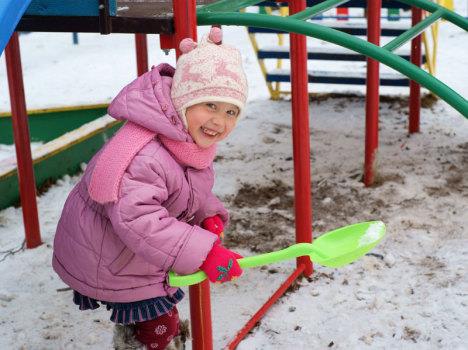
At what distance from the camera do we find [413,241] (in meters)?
2.94

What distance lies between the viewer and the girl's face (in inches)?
62.7

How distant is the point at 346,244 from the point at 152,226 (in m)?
0.54

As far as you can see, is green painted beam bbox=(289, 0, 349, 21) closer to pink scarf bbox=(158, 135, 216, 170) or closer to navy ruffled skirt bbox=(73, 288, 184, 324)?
pink scarf bbox=(158, 135, 216, 170)

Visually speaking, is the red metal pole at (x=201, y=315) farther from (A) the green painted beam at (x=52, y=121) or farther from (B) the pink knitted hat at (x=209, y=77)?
(A) the green painted beam at (x=52, y=121)

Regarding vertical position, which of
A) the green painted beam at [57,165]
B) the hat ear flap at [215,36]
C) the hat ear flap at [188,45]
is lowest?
the green painted beam at [57,165]

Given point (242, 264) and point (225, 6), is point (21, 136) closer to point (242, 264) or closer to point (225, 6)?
point (225, 6)

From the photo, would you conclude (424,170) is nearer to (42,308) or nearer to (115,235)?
(42,308)

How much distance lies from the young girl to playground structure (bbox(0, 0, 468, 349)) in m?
0.20

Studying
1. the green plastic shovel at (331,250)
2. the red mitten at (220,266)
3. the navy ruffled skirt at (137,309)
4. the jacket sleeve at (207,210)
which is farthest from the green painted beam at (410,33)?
the navy ruffled skirt at (137,309)

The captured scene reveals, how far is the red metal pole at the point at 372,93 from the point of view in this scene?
335cm

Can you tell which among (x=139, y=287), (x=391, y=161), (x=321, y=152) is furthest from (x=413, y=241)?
(x=139, y=287)

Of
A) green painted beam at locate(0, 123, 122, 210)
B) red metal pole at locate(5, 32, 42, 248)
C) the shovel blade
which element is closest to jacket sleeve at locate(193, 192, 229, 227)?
the shovel blade

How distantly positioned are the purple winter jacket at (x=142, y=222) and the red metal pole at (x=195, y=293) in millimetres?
169

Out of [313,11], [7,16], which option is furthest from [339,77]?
[7,16]
